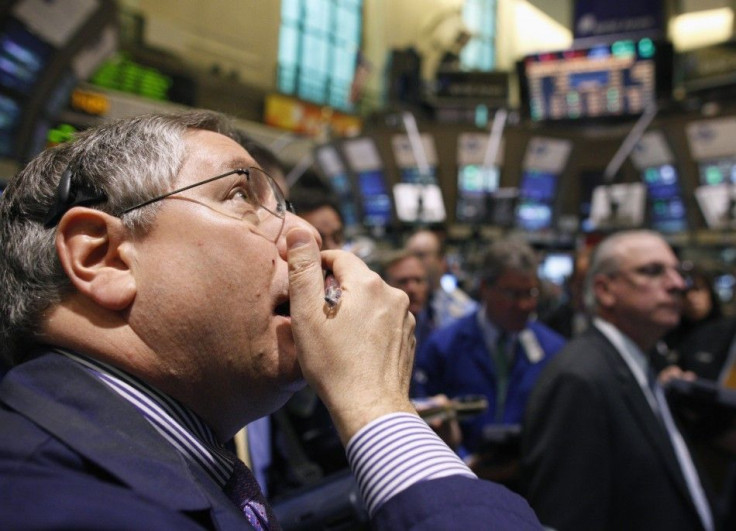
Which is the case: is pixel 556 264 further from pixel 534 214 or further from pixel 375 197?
pixel 375 197

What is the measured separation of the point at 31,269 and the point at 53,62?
130 inches

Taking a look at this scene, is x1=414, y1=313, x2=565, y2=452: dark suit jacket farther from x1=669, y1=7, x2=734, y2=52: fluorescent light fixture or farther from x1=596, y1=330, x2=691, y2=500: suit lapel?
x1=669, y1=7, x2=734, y2=52: fluorescent light fixture

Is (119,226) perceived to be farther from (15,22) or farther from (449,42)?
(449,42)

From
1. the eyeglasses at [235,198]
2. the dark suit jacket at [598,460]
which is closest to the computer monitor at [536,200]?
the dark suit jacket at [598,460]

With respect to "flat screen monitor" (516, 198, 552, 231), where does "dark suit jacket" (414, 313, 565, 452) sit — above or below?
below

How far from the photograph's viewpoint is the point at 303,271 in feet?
2.91

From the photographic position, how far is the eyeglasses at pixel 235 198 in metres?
0.88

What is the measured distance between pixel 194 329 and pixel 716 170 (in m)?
11.8

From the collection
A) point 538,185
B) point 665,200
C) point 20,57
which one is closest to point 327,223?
point 20,57

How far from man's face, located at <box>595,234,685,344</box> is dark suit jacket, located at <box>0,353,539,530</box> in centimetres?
172

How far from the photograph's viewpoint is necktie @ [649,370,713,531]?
186 cm

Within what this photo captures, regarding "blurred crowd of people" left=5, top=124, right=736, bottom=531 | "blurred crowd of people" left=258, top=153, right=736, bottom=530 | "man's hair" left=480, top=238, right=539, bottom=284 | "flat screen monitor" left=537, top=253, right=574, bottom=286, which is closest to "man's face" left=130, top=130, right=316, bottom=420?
"blurred crowd of people" left=5, top=124, right=736, bottom=531

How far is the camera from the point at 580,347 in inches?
82.5

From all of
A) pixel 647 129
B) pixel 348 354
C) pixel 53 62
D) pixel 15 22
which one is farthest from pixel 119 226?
pixel 647 129
